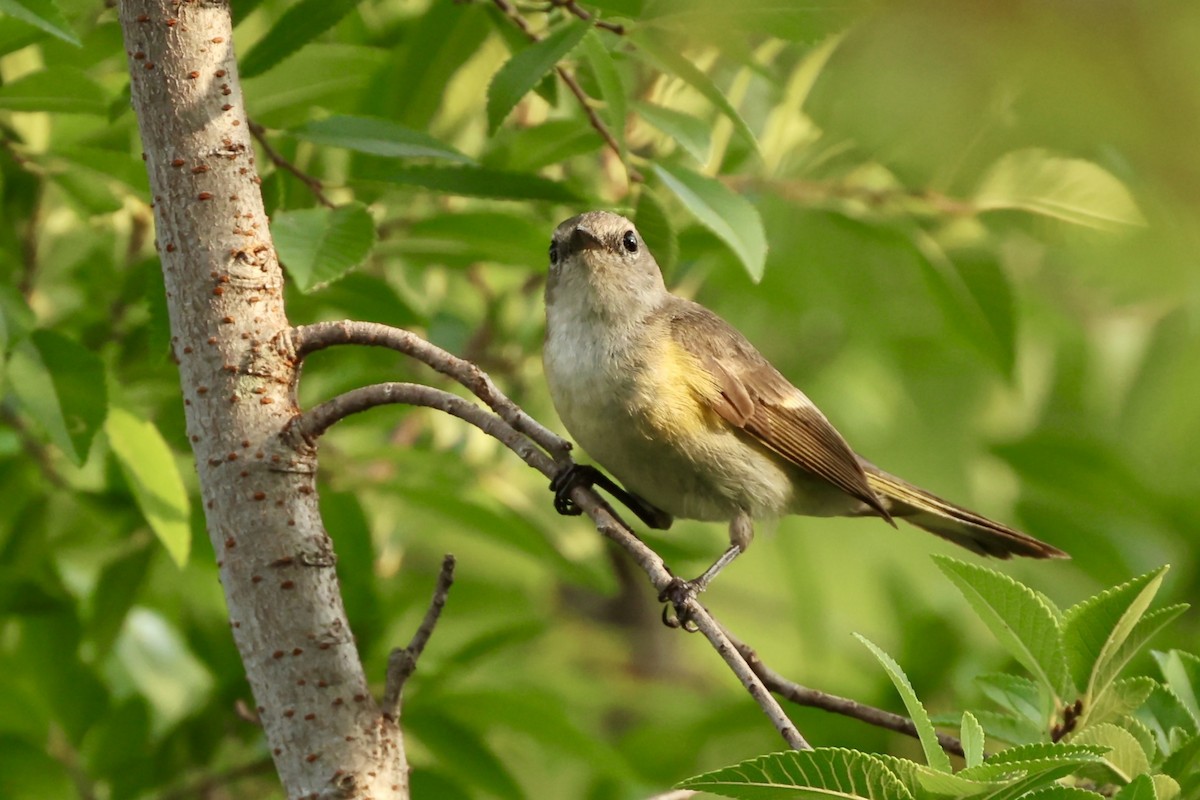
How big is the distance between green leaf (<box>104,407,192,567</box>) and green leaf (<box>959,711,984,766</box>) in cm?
157

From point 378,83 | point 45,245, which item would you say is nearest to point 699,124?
point 378,83

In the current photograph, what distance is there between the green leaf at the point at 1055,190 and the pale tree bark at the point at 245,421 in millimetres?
1526

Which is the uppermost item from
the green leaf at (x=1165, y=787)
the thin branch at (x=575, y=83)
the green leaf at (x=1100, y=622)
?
the thin branch at (x=575, y=83)

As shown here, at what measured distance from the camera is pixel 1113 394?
5.03 m

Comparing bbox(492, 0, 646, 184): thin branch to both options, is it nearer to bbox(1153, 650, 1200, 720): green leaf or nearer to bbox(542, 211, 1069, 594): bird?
bbox(542, 211, 1069, 594): bird

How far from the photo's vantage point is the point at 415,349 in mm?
2111

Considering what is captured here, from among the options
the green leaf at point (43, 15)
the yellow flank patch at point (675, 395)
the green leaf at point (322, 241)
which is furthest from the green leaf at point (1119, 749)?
the green leaf at point (43, 15)

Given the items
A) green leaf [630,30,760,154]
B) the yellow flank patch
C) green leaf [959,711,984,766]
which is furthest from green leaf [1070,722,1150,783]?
the yellow flank patch

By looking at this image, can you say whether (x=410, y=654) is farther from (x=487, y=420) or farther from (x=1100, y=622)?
(x=1100, y=622)

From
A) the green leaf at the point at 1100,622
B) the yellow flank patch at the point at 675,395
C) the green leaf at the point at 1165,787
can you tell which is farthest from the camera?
the yellow flank patch at the point at 675,395

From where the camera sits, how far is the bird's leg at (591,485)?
250 cm

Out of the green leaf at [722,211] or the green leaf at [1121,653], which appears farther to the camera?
the green leaf at [722,211]

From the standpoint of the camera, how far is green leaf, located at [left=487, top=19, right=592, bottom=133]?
219 cm

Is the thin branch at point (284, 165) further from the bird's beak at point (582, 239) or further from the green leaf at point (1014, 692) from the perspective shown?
the green leaf at point (1014, 692)
